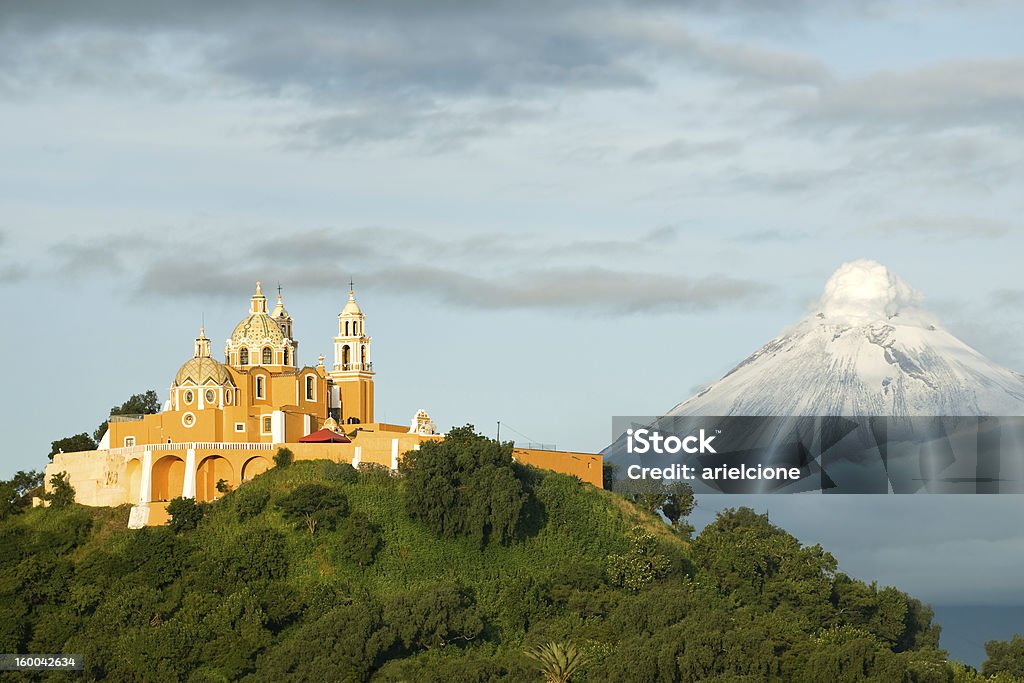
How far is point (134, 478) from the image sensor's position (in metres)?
79.3

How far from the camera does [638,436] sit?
85.2m

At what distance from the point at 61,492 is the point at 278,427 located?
30.3 feet

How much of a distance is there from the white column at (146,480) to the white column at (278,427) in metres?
5.19

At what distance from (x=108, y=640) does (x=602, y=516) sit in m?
21.7

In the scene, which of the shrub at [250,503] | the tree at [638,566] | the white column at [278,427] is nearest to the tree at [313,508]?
the shrub at [250,503]

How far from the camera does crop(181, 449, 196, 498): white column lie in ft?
259

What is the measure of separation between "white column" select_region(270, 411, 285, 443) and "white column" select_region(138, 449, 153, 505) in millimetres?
5192

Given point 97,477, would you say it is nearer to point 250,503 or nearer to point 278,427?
point 250,503

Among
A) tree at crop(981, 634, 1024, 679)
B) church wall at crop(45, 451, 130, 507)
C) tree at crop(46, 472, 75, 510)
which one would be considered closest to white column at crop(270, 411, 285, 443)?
church wall at crop(45, 451, 130, 507)

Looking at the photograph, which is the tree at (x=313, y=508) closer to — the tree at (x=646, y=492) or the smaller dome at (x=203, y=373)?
the smaller dome at (x=203, y=373)

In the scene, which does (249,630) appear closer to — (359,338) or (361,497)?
(361,497)

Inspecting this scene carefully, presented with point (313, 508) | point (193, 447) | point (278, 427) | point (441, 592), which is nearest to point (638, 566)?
point (441, 592)

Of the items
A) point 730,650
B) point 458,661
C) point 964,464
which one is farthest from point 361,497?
point 964,464

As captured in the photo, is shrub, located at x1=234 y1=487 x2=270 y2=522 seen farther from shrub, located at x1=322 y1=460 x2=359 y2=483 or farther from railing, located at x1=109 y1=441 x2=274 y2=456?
railing, located at x1=109 y1=441 x2=274 y2=456
